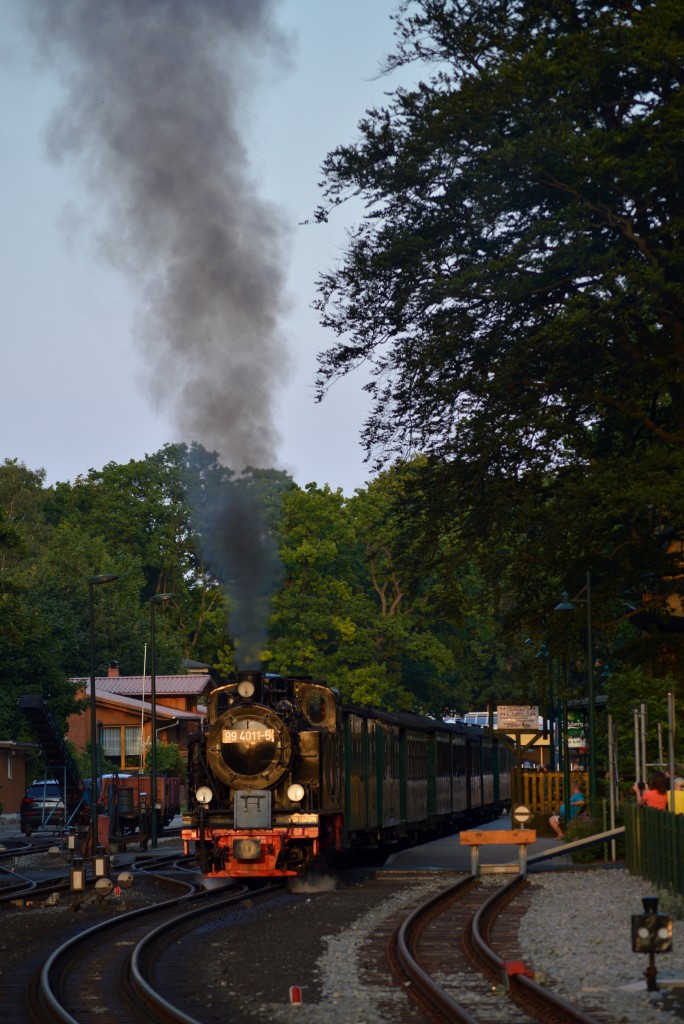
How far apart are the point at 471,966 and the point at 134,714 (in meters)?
62.7

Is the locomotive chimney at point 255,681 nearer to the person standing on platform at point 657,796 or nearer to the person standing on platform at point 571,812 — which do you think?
the person standing on platform at point 657,796

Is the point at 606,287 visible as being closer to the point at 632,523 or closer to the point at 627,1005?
the point at 632,523

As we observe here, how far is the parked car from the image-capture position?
5306cm

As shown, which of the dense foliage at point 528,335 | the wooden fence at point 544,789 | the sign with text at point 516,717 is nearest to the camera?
the dense foliage at point 528,335

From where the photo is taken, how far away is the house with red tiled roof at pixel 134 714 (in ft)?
251

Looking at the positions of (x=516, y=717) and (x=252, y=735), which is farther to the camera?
(x=516, y=717)

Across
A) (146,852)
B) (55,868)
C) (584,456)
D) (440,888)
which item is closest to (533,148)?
(584,456)

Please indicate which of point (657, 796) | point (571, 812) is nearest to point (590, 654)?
point (571, 812)

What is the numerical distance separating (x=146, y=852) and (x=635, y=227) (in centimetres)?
2168

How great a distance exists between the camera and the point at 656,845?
2370 centimetres

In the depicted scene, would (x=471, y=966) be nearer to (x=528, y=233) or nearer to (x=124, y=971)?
(x=124, y=971)

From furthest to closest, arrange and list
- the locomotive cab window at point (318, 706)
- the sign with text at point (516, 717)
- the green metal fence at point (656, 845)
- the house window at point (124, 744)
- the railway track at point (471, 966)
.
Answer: the house window at point (124, 744)
the sign with text at point (516, 717)
the locomotive cab window at point (318, 706)
the green metal fence at point (656, 845)
the railway track at point (471, 966)

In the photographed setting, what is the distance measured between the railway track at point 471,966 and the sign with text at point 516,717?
19315mm

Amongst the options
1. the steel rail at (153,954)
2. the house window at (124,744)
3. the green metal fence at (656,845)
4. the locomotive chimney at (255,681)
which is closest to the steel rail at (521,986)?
the green metal fence at (656,845)
